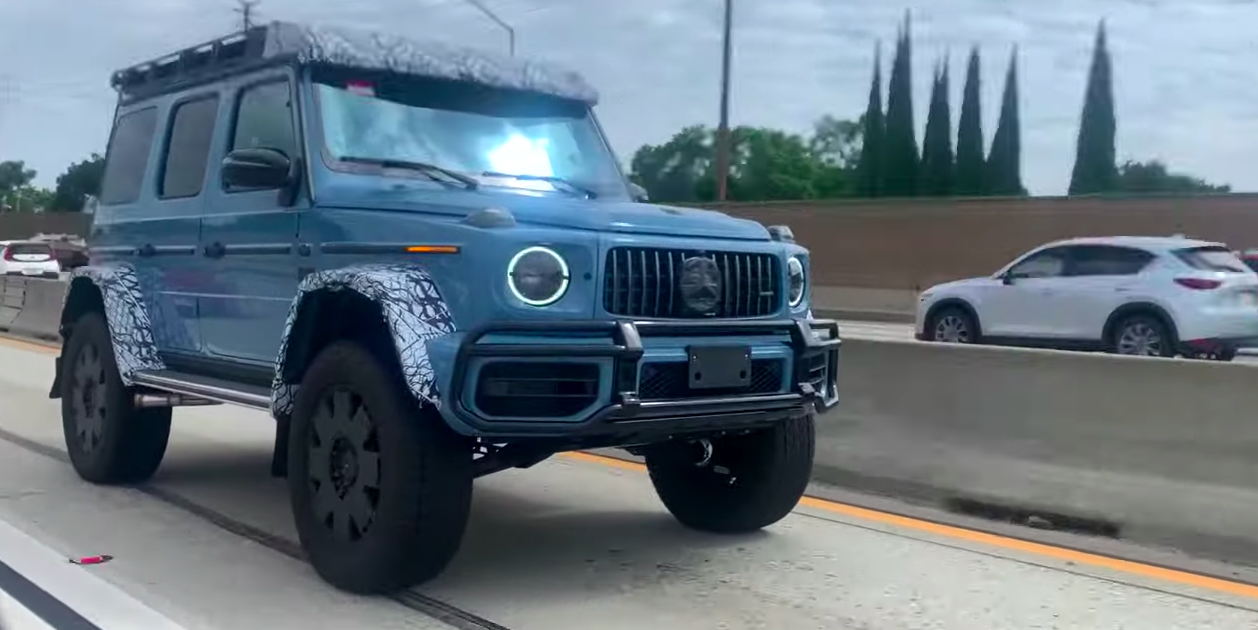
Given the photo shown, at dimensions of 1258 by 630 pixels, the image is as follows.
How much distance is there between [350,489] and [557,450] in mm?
833

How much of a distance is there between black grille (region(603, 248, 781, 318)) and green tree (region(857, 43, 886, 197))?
44644 mm

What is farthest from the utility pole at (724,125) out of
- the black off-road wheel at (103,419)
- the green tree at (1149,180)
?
the black off-road wheel at (103,419)

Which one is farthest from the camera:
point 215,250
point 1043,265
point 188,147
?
point 1043,265

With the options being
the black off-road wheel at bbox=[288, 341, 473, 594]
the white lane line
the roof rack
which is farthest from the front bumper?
the roof rack

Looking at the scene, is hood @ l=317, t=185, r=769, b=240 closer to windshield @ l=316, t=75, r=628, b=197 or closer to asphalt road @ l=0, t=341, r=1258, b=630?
windshield @ l=316, t=75, r=628, b=197

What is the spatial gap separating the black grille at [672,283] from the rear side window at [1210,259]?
11131 mm

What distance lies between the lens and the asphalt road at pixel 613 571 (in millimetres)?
5254

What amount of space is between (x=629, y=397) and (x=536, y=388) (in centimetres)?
34

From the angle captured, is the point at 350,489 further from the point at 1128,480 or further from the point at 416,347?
the point at 1128,480

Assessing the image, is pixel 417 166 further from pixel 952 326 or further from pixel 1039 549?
pixel 952 326

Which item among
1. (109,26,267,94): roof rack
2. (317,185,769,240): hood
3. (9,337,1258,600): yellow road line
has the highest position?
(109,26,267,94): roof rack

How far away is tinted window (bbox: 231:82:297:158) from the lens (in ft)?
20.5

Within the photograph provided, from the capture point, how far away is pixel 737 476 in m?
6.54

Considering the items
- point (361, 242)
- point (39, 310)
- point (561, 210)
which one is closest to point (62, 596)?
point (361, 242)
